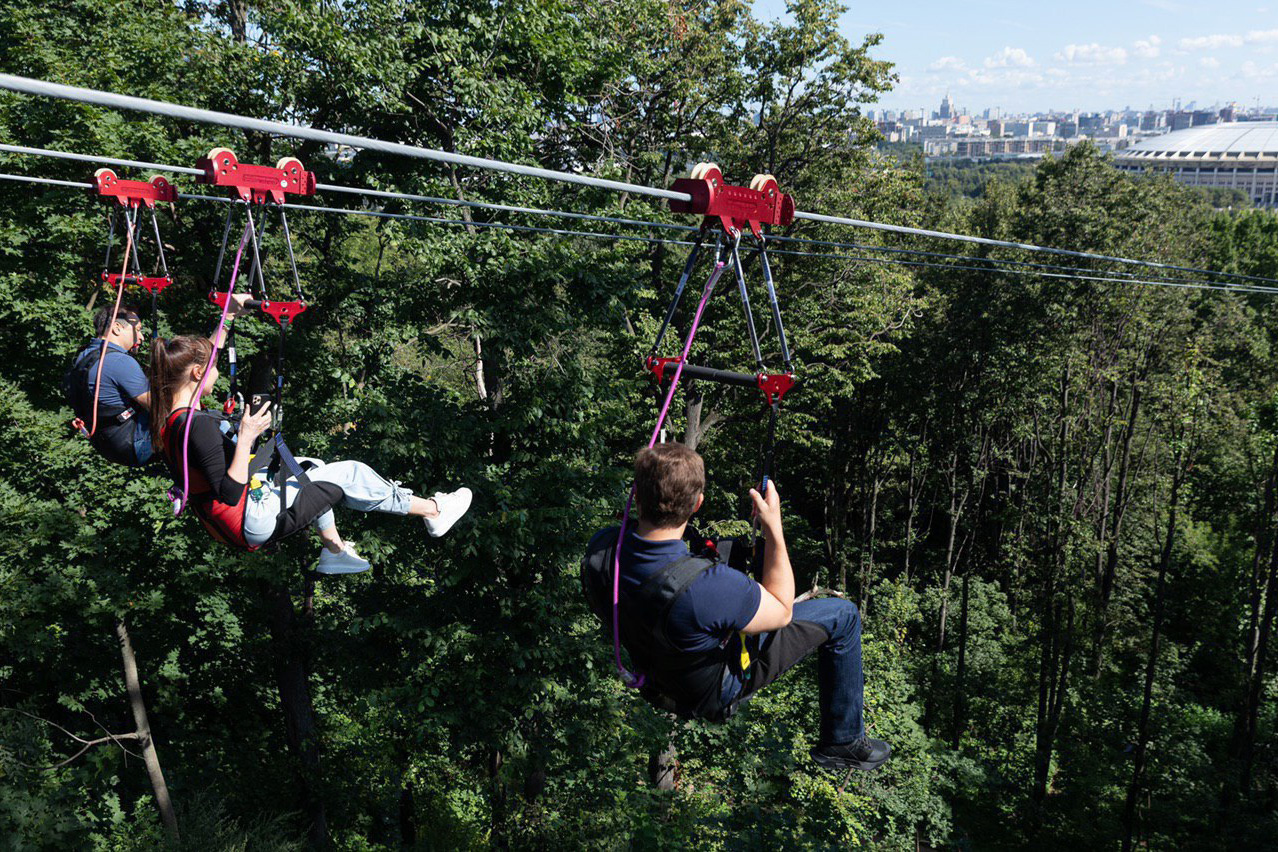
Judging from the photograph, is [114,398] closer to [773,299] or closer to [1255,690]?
[773,299]

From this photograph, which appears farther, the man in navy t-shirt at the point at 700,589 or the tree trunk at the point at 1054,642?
the tree trunk at the point at 1054,642

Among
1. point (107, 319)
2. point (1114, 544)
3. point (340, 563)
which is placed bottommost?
point (1114, 544)

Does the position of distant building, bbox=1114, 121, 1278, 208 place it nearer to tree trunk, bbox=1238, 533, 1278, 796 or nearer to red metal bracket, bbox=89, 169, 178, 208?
tree trunk, bbox=1238, 533, 1278, 796

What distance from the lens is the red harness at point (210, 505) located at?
374 cm

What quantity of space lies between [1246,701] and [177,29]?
997 inches

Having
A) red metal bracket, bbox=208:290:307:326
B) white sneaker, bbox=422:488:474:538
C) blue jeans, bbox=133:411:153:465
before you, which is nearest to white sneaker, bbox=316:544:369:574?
white sneaker, bbox=422:488:474:538

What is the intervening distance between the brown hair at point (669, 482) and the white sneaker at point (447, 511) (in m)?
2.54

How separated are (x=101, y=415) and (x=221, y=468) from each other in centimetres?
159

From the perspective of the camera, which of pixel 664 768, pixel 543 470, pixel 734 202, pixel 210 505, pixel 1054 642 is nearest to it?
pixel 734 202

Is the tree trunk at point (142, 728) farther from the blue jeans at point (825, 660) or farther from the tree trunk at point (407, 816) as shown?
the blue jeans at point (825, 660)

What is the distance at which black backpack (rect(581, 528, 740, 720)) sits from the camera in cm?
276

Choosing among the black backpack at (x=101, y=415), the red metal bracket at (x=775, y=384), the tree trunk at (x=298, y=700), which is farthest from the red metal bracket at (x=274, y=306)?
the tree trunk at (x=298, y=700)

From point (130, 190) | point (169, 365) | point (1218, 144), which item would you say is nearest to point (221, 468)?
point (169, 365)

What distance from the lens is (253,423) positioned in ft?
12.0
